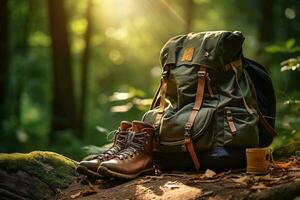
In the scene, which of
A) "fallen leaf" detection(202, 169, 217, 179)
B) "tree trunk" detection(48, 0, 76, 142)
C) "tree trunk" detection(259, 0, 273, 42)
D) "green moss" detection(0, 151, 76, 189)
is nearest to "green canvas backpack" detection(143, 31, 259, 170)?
"fallen leaf" detection(202, 169, 217, 179)

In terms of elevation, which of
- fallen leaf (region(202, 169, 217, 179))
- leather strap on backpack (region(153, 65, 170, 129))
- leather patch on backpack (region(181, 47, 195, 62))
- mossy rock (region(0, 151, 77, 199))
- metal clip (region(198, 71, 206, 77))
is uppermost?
leather patch on backpack (region(181, 47, 195, 62))

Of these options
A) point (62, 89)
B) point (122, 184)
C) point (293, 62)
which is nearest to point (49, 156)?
point (122, 184)

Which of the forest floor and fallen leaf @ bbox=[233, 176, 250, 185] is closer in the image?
the forest floor

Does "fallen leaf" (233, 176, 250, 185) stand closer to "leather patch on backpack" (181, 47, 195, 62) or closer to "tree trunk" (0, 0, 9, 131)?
"leather patch on backpack" (181, 47, 195, 62)

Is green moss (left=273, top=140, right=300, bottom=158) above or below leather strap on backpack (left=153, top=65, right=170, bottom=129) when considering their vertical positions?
below

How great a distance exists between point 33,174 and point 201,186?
50.8 inches

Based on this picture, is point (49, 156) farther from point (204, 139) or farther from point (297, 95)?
point (297, 95)

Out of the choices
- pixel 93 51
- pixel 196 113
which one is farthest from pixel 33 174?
pixel 93 51

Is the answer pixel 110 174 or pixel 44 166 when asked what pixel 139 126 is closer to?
pixel 110 174

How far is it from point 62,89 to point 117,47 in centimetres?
759

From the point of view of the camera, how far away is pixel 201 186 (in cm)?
305

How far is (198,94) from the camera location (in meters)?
3.55

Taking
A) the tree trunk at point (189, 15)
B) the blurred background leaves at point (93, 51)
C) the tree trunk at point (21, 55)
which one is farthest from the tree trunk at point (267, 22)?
the tree trunk at point (21, 55)

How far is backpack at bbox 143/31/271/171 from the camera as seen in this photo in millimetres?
3406
